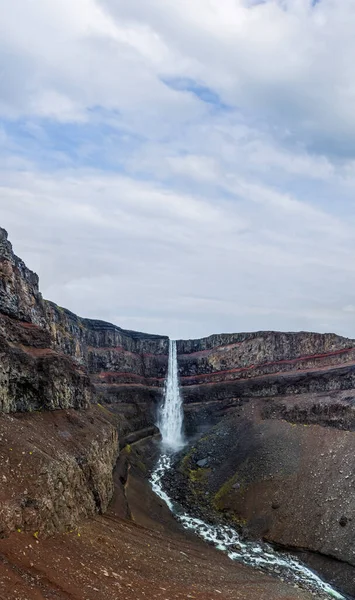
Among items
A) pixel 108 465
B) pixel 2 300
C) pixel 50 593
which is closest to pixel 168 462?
pixel 108 465

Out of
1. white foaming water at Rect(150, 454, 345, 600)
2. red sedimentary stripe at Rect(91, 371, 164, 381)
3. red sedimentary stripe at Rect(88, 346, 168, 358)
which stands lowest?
white foaming water at Rect(150, 454, 345, 600)

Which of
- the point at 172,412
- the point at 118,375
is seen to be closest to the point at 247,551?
the point at 172,412

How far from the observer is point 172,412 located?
3201 inches

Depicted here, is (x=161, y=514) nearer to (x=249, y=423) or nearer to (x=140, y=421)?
(x=249, y=423)

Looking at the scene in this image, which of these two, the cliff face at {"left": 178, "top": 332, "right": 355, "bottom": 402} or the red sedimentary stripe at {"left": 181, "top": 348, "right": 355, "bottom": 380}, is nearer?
the cliff face at {"left": 178, "top": 332, "right": 355, "bottom": 402}

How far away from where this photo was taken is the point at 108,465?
36.0 metres

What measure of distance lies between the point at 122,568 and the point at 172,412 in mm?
61106

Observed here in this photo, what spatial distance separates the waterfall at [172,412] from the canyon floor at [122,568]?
3927 cm

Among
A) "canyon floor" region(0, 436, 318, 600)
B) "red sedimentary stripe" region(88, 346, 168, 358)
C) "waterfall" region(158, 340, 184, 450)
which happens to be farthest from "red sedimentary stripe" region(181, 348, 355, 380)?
"canyon floor" region(0, 436, 318, 600)

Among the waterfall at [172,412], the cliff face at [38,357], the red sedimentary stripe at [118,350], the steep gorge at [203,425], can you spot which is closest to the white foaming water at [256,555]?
the steep gorge at [203,425]

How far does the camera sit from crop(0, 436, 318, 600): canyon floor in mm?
16312

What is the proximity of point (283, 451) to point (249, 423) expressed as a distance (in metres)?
13.3

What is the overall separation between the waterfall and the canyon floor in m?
39.3

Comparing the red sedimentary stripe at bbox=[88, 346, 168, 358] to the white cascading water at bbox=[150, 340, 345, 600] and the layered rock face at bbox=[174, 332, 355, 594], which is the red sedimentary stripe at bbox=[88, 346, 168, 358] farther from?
the white cascading water at bbox=[150, 340, 345, 600]
